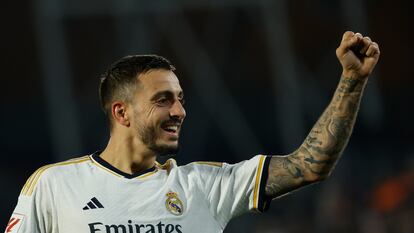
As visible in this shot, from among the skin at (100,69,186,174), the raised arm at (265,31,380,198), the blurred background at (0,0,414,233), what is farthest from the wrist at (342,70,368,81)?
the blurred background at (0,0,414,233)

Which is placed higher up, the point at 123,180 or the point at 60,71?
the point at 60,71

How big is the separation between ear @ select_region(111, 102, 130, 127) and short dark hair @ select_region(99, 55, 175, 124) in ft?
0.07

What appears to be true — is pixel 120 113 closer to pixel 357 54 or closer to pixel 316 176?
pixel 316 176

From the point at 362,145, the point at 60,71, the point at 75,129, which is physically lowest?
the point at 362,145

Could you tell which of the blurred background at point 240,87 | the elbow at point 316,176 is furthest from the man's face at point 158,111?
the blurred background at point 240,87

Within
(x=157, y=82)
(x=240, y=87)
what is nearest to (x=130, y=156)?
(x=157, y=82)

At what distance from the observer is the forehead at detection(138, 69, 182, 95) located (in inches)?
140

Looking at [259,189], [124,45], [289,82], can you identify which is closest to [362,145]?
[289,82]

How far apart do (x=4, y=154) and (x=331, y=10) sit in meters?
4.38

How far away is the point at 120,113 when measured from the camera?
12.1ft

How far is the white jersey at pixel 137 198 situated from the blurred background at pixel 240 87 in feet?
13.5

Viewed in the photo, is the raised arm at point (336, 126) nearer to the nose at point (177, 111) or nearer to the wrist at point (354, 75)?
the wrist at point (354, 75)

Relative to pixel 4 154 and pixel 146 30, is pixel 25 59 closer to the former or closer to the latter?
pixel 4 154

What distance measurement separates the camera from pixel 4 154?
1092 centimetres
